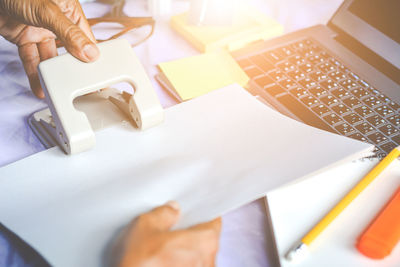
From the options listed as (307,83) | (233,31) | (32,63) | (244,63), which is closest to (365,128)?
(307,83)

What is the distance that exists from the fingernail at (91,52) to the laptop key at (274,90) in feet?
0.90

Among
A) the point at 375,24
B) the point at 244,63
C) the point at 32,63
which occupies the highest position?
the point at 375,24

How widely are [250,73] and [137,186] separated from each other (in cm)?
31

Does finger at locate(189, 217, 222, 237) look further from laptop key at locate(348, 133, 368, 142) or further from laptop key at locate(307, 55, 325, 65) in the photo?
laptop key at locate(307, 55, 325, 65)

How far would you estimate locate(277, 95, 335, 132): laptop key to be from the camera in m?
0.55

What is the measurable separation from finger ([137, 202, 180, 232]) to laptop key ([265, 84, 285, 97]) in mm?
286

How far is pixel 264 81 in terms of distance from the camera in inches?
24.7

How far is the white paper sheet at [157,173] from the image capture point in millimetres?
385

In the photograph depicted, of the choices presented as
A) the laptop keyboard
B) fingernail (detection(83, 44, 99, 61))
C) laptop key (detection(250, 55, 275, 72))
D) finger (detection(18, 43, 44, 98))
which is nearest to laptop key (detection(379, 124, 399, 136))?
the laptop keyboard

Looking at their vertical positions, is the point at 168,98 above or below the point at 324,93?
below

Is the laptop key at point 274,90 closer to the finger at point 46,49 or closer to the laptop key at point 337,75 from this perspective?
the laptop key at point 337,75

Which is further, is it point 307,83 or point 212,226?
point 307,83

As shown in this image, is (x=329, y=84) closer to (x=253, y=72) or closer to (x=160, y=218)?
(x=253, y=72)

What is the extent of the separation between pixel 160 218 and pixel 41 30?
1.43 ft
